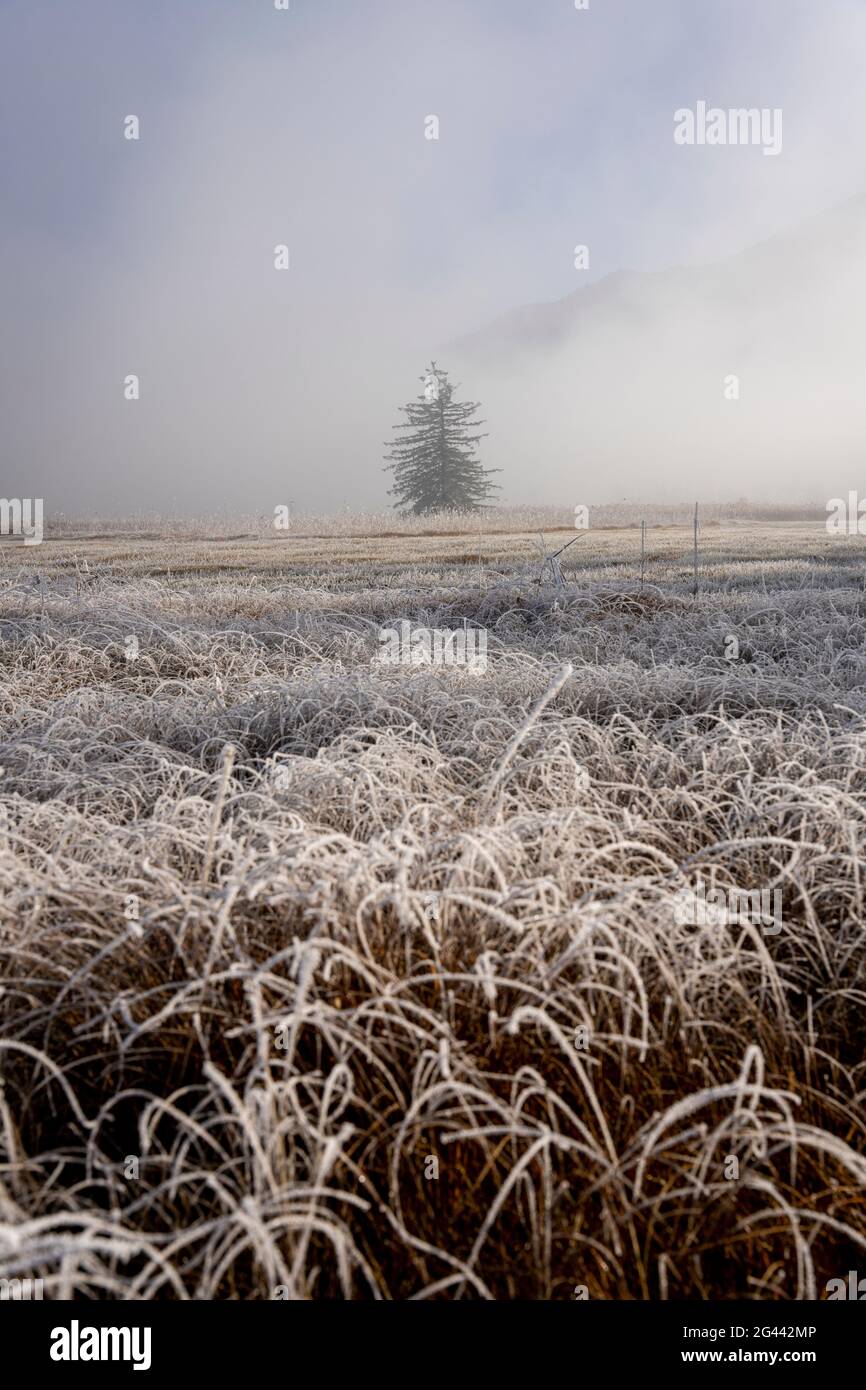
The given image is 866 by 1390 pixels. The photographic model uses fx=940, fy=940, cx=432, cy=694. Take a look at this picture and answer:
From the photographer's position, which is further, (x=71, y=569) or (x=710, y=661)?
(x=71, y=569)

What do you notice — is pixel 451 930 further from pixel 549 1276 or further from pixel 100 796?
pixel 100 796

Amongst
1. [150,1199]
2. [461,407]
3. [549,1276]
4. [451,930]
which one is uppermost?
[461,407]

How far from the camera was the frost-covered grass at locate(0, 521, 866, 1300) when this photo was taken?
1.55m

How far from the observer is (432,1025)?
1.93 metres

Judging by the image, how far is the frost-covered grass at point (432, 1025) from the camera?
1550mm
